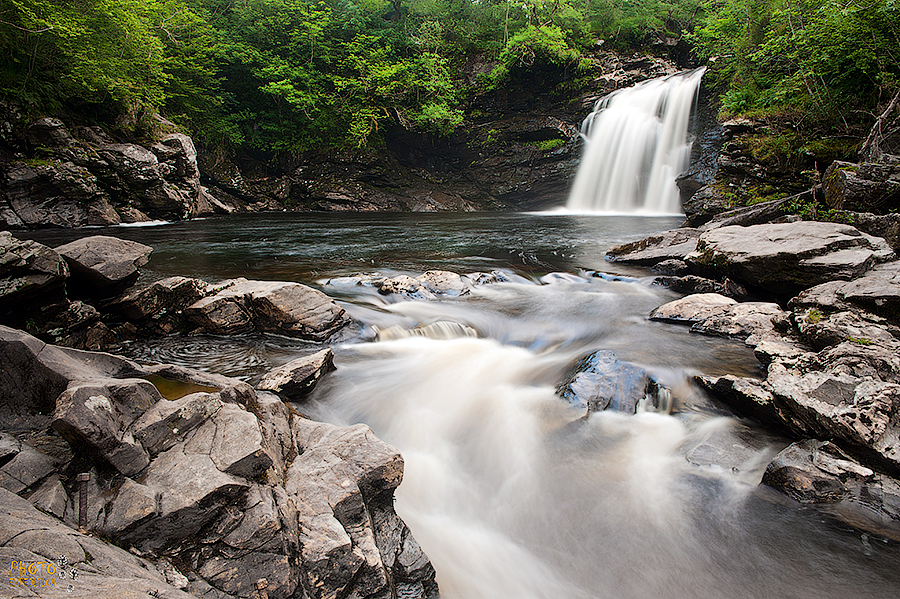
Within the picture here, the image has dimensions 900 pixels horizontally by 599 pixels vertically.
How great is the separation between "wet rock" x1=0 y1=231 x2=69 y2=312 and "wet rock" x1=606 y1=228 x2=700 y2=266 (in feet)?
32.0

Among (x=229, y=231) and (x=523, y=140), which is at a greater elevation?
(x=523, y=140)

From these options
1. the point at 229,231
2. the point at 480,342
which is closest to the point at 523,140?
the point at 229,231

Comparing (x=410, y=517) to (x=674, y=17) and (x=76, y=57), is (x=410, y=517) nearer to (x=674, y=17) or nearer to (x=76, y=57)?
(x=76, y=57)

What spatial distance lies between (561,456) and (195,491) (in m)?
2.79

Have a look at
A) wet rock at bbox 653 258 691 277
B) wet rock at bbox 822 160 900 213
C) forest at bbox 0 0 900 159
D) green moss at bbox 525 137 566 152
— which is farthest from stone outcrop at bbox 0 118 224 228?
wet rock at bbox 822 160 900 213

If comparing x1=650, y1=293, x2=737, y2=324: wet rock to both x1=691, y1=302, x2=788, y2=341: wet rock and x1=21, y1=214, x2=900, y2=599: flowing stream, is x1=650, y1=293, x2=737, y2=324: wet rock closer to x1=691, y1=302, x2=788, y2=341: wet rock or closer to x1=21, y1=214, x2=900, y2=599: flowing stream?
x1=691, y1=302, x2=788, y2=341: wet rock

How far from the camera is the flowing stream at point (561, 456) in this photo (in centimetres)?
255

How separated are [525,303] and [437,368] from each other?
279 centimetres

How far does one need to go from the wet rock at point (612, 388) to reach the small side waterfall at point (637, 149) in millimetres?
17781

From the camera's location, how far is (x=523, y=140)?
24891mm

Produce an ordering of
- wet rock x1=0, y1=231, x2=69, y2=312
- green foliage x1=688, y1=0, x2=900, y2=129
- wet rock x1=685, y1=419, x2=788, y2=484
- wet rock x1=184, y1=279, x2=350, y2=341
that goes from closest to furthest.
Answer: wet rock x1=685, y1=419, x2=788, y2=484, wet rock x1=0, y1=231, x2=69, y2=312, wet rock x1=184, y1=279, x2=350, y2=341, green foliage x1=688, y1=0, x2=900, y2=129

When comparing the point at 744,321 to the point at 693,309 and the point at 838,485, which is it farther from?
the point at 838,485

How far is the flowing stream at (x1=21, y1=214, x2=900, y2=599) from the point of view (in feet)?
8.36

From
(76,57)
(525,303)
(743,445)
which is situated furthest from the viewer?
(76,57)
